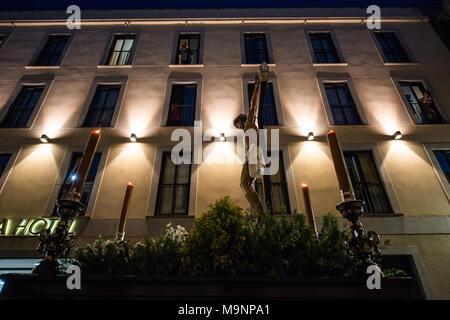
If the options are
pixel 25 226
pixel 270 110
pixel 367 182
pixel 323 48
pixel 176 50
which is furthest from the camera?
pixel 323 48

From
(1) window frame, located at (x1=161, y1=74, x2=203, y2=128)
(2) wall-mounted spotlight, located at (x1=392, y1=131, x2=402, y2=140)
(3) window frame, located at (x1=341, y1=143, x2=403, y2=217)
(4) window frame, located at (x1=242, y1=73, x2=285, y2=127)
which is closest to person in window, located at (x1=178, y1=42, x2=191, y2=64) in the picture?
(1) window frame, located at (x1=161, y1=74, x2=203, y2=128)

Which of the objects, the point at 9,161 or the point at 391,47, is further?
the point at 391,47

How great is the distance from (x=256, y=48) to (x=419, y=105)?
705 centimetres

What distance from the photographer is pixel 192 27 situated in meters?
11.6

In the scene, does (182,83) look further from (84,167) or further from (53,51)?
(84,167)

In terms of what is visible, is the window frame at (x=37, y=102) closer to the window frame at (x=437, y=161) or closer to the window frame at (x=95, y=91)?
the window frame at (x=95, y=91)

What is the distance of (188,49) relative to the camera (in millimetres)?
10906

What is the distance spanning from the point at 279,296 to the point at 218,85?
8755mm

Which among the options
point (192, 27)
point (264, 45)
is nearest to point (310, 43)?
point (264, 45)

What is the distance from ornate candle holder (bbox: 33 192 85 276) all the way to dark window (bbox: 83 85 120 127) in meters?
6.96

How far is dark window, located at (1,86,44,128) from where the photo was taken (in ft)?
27.3

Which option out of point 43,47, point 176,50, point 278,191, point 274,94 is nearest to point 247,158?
point 278,191

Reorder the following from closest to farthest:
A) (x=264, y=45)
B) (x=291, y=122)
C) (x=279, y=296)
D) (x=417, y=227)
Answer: (x=279, y=296) → (x=417, y=227) → (x=291, y=122) → (x=264, y=45)

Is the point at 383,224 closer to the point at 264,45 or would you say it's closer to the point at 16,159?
the point at 264,45
